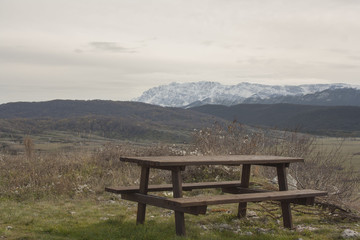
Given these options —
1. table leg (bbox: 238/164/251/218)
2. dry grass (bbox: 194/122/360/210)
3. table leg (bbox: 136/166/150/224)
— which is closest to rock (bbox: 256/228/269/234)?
table leg (bbox: 238/164/251/218)

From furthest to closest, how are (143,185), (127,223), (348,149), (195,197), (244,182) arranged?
(348,149), (244,182), (127,223), (143,185), (195,197)

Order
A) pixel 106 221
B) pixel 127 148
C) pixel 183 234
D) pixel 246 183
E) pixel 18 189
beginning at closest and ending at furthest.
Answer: pixel 183 234, pixel 106 221, pixel 246 183, pixel 18 189, pixel 127 148

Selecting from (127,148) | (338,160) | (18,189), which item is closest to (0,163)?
(18,189)

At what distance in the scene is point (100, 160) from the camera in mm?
14789

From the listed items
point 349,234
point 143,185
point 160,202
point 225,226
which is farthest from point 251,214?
point 160,202

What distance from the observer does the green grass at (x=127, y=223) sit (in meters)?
6.76

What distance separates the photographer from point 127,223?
24.8ft

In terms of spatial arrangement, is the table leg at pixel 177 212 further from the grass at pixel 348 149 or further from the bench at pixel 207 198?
the grass at pixel 348 149

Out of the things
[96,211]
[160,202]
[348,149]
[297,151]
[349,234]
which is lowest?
[348,149]

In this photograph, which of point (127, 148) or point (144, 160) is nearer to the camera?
point (144, 160)

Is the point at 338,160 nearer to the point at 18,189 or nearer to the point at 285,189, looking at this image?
the point at 285,189

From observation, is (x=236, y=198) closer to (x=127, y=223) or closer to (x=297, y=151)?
(x=127, y=223)

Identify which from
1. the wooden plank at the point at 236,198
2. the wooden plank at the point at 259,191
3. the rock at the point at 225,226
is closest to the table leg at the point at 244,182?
the wooden plank at the point at 259,191

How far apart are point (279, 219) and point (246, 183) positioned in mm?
990
